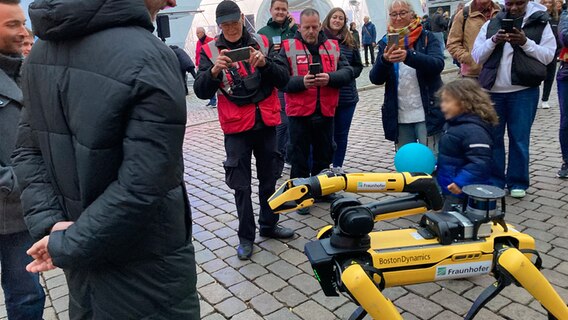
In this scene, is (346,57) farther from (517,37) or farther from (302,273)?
(302,273)

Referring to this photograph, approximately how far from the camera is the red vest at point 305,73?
441 cm

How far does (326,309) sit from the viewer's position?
9.82ft

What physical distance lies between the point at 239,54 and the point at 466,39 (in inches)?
115

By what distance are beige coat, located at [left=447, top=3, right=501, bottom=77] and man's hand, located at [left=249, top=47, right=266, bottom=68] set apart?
261 centimetres

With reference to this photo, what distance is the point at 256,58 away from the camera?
134 inches

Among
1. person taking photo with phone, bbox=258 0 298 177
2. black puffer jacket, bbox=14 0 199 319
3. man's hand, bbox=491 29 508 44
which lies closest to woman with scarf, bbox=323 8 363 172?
person taking photo with phone, bbox=258 0 298 177

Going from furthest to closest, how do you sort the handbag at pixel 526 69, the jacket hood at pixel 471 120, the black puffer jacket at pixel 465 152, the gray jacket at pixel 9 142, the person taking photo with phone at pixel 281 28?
the person taking photo with phone at pixel 281 28
the handbag at pixel 526 69
the jacket hood at pixel 471 120
the black puffer jacket at pixel 465 152
the gray jacket at pixel 9 142

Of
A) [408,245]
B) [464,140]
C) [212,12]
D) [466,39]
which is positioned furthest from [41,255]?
[212,12]

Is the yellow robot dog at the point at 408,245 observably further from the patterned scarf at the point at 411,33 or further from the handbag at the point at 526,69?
the handbag at the point at 526,69

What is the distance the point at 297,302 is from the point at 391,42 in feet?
A: 7.85

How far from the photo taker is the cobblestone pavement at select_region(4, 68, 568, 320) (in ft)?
9.71

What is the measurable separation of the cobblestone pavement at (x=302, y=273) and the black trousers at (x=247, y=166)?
1.21 feet

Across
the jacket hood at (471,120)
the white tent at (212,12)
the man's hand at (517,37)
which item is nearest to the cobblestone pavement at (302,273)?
the jacket hood at (471,120)

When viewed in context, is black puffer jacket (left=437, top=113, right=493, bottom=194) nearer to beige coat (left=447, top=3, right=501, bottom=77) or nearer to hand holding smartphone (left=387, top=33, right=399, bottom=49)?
hand holding smartphone (left=387, top=33, right=399, bottom=49)
